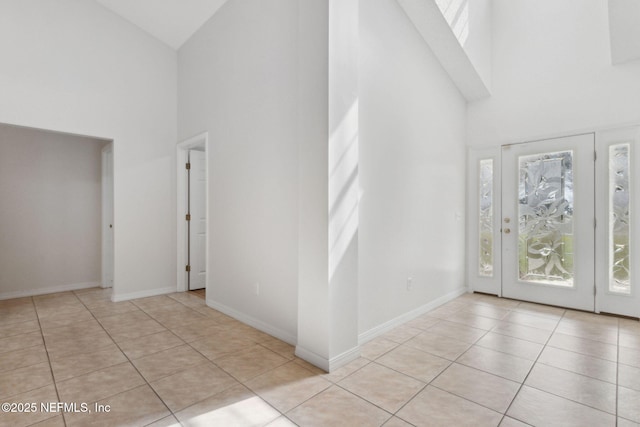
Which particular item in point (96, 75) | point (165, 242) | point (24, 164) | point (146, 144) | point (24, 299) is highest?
point (96, 75)

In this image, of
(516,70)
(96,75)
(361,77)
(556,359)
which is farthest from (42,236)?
Answer: (516,70)

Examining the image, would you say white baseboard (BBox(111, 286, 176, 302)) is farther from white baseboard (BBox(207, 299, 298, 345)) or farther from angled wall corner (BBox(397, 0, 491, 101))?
angled wall corner (BBox(397, 0, 491, 101))

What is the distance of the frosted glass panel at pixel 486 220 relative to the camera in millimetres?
4367

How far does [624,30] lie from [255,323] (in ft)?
15.4

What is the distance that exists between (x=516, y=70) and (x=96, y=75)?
5.45 m

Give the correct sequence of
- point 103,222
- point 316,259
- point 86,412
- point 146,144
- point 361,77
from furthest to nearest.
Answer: point 103,222 < point 146,144 < point 361,77 < point 316,259 < point 86,412

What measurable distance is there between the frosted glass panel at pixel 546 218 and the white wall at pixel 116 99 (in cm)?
488

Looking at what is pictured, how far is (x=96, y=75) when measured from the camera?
3979 mm

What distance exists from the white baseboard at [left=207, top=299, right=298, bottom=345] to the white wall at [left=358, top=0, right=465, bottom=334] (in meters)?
0.67

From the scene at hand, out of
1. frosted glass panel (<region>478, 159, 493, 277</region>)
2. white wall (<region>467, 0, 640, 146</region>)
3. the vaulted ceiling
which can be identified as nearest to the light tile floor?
frosted glass panel (<region>478, 159, 493, 277</region>)

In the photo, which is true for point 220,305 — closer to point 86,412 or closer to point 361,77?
point 86,412

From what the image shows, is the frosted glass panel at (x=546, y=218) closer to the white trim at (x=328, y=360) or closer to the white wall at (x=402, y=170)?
the white wall at (x=402, y=170)

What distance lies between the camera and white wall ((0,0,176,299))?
3.52m

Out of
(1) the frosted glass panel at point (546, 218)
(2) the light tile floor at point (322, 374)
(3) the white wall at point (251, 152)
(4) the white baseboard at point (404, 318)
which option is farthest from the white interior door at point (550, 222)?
(3) the white wall at point (251, 152)
